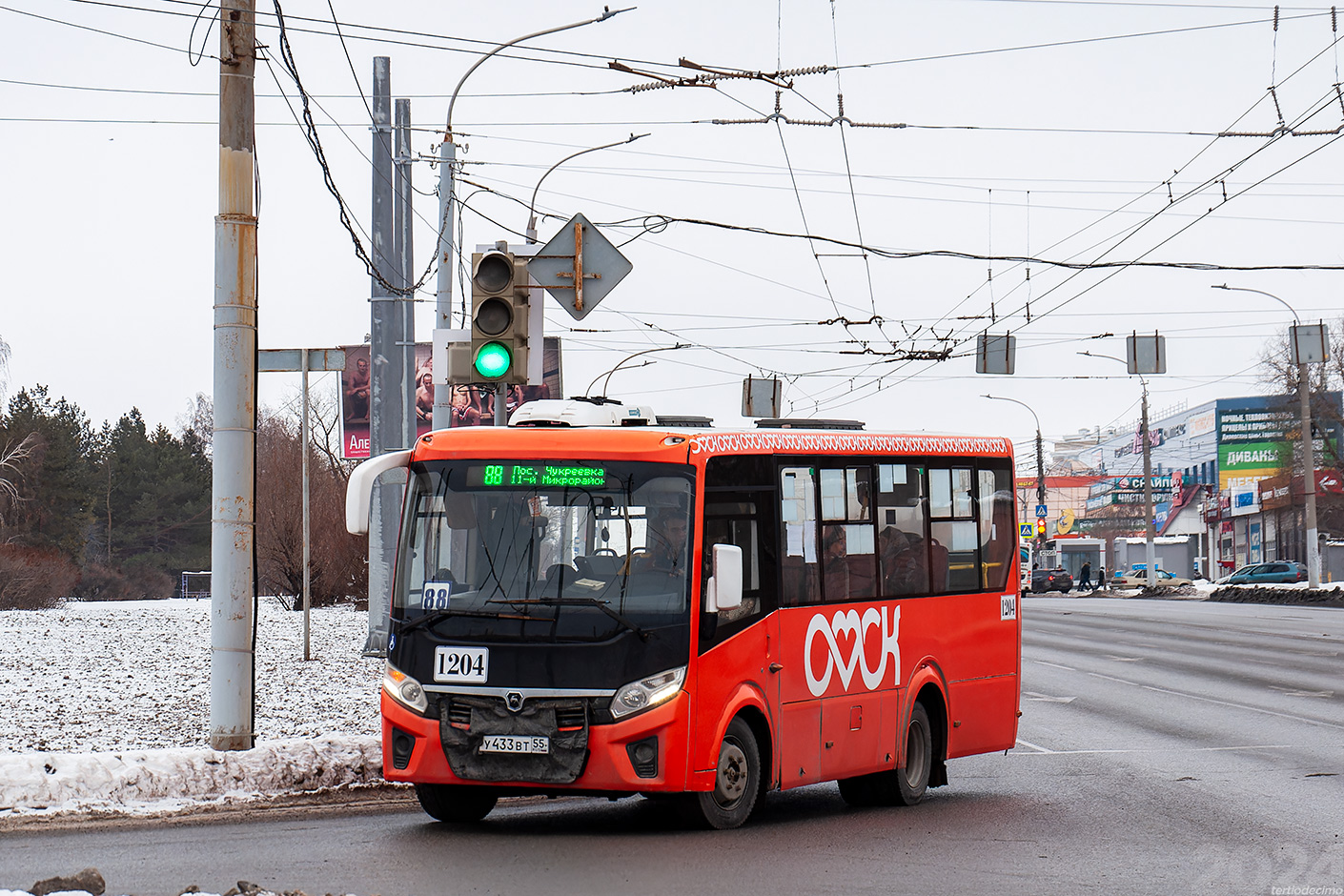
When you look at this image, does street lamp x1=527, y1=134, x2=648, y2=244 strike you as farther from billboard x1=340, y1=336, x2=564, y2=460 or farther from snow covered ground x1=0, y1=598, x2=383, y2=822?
A: billboard x1=340, y1=336, x2=564, y2=460

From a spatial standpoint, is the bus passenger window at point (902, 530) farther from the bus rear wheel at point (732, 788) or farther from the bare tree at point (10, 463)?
the bare tree at point (10, 463)

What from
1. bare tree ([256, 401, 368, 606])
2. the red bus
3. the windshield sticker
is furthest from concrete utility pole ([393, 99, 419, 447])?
bare tree ([256, 401, 368, 606])

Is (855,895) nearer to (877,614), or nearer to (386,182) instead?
(877,614)

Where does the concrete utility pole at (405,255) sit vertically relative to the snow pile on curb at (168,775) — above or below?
above

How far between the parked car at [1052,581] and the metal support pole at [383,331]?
6415 cm

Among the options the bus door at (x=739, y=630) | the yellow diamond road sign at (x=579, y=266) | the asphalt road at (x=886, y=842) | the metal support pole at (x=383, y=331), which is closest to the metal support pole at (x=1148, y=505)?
the metal support pole at (x=383, y=331)

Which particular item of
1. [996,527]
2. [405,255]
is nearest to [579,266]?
[996,527]

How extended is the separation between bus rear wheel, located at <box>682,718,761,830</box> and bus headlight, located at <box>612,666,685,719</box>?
1.80ft

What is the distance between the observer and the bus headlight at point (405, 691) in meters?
9.59

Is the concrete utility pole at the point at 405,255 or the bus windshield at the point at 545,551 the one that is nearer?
the bus windshield at the point at 545,551

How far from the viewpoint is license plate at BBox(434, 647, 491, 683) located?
371 inches

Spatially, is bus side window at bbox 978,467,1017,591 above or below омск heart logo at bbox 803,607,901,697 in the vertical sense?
above

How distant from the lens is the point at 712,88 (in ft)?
59.8

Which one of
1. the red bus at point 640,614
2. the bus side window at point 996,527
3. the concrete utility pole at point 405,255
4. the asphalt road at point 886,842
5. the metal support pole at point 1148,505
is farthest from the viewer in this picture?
the metal support pole at point 1148,505
